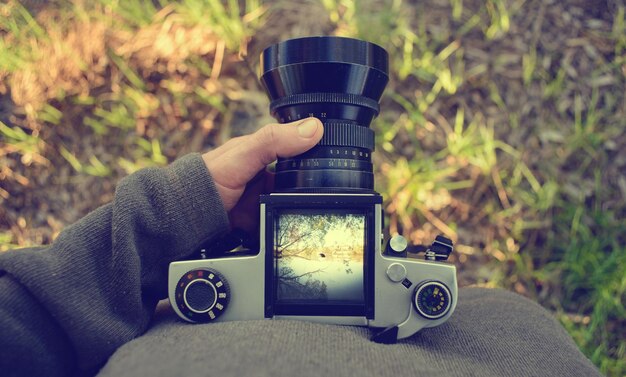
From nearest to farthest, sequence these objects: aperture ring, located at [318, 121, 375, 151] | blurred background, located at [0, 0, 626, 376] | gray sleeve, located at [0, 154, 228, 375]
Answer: gray sleeve, located at [0, 154, 228, 375]
aperture ring, located at [318, 121, 375, 151]
blurred background, located at [0, 0, 626, 376]

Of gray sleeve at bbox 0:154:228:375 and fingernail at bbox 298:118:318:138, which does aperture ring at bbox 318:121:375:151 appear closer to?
fingernail at bbox 298:118:318:138

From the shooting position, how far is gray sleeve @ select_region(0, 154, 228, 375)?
1.02m

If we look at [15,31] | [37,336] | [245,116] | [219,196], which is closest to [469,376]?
[219,196]

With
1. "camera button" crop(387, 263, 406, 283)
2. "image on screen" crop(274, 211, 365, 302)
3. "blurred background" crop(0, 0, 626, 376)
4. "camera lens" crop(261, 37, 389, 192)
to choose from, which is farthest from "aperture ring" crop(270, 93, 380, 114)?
"blurred background" crop(0, 0, 626, 376)

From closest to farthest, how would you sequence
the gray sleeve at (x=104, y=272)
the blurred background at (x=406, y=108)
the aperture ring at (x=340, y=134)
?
the gray sleeve at (x=104, y=272) < the aperture ring at (x=340, y=134) < the blurred background at (x=406, y=108)

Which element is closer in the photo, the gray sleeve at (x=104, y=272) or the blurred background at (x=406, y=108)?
the gray sleeve at (x=104, y=272)

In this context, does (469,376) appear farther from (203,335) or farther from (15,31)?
(15,31)

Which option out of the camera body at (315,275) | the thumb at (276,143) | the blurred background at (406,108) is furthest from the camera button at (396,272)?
the blurred background at (406,108)

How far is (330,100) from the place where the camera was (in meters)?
1.13

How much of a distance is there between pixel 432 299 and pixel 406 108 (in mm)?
975

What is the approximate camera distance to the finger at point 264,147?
3.64 feet

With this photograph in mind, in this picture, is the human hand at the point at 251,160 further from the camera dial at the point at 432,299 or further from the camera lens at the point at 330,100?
the camera dial at the point at 432,299

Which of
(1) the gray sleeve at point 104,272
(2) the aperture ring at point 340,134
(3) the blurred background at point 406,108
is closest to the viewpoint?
(1) the gray sleeve at point 104,272

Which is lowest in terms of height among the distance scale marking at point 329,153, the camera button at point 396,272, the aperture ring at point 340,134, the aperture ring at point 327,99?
the camera button at point 396,272
